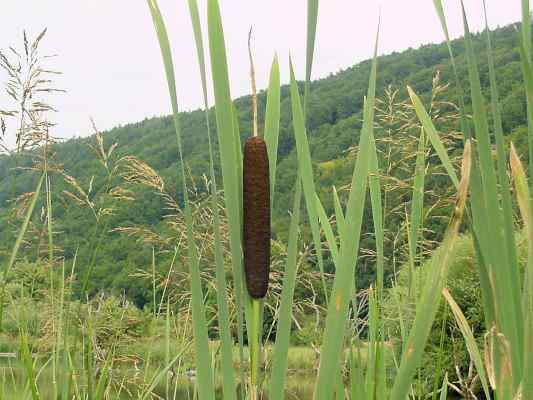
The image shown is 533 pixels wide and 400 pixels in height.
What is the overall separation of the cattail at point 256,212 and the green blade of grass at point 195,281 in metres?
0.07

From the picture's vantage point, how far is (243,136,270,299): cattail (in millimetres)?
695

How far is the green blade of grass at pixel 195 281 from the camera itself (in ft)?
2.12

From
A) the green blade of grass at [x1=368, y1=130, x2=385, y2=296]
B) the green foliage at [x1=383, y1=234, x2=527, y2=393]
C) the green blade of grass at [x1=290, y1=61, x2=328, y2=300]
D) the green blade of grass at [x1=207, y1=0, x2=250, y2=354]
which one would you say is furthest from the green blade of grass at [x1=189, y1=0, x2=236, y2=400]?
the green blade of grass at [x1=368, y1=130, x2=385, y2=296]

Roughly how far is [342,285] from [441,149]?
0.87 feet

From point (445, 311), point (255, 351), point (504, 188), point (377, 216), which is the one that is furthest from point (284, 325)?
point (445, 311)

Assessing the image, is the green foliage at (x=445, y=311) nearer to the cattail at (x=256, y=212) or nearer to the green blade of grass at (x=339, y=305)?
the green blade of grass at (x=339, y=305)

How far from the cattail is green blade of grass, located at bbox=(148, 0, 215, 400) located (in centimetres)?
7

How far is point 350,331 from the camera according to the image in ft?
3.60

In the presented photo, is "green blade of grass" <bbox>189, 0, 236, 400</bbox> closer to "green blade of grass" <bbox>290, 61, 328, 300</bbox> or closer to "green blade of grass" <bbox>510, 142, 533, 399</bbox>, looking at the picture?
"green blade of grass" <bbox>290, 61, 328, 300</bbox>

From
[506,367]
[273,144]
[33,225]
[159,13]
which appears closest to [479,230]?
[506,367]

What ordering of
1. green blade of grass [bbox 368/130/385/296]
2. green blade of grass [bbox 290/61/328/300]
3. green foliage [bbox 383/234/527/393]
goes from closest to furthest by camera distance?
green blade of grass [bbox 290/61/328/300]
green blade of grass [bbox 368/130/385/296]
green foliage [bbox 383/234/527/393]

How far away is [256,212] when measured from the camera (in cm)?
70

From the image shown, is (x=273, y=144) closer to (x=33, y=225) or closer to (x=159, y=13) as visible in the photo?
(x=159, y=13)

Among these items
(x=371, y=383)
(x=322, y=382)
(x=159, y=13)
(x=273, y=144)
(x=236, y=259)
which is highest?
(x=159, y=13)
